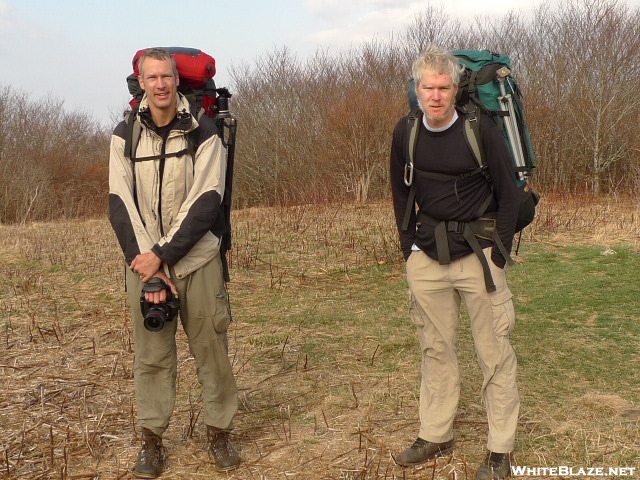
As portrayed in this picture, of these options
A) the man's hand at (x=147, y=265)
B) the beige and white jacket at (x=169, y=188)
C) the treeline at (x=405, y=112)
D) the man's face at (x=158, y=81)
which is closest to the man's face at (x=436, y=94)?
the beige and white jacket at (x=169, y=188)

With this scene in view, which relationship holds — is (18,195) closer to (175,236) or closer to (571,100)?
(571,100)

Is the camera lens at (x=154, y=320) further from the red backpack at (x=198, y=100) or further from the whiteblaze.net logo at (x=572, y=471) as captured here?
the whiteblaze.net logo at (x=572, y=471)

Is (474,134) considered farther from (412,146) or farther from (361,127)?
(361,127)

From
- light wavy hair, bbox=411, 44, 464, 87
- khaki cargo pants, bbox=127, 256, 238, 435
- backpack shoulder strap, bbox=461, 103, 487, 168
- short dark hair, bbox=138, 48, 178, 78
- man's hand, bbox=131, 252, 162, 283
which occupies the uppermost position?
short dark hair, bbox=138, 48, 178, 78

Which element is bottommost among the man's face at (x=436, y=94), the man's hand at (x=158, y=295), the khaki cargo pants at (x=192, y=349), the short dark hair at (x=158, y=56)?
the khaki cargo pants at (x=192, y=349)

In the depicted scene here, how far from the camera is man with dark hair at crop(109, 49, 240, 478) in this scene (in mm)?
2941

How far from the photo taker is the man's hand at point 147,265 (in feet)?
9.62

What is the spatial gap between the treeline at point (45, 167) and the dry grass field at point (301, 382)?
16.7 metres

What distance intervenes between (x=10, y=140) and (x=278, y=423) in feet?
90.2

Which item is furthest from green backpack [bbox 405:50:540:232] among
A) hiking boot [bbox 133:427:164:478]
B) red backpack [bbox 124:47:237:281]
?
hiking boot [bbox 133:427:164:478]

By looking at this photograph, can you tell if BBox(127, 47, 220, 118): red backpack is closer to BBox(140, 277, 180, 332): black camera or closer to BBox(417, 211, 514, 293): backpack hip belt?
BBox(140, 277, 180, 332): black camera

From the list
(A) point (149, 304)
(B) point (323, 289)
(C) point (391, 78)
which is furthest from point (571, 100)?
(A) point (149, 304)

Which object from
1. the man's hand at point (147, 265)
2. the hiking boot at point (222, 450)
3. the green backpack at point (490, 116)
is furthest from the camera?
the hiking boot at point (222, 450)

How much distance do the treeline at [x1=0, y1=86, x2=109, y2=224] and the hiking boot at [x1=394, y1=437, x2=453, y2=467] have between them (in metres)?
21.2
